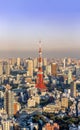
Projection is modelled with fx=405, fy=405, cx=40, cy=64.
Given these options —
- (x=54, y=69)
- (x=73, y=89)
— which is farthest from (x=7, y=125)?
(x=54, y=69)

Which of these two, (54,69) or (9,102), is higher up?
(54,69)

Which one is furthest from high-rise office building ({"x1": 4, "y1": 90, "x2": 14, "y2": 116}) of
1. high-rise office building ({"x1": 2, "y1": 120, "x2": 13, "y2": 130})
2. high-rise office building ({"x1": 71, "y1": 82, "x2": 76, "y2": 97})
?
high-rise office building ({"x1": 71, "y1": 82, "x2": 76, "y2": 97})

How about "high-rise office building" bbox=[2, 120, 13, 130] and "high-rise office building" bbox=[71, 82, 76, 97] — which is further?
"high-rise office building" bbox=[71, 82, 76, 97]

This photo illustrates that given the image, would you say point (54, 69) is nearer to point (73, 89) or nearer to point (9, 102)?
point (73, 89)

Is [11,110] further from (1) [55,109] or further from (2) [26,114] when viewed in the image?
(1) [55,109]

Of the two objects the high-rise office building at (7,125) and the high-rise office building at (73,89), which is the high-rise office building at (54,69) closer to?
the high-rise office building at (73,89)

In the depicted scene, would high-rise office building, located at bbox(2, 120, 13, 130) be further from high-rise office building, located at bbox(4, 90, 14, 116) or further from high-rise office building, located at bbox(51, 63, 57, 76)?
high-rise office building, located at bbox(51, 63, 57, 76)

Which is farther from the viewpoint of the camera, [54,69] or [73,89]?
[54,69]

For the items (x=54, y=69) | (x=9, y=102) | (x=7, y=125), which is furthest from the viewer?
(x=54, y=69)

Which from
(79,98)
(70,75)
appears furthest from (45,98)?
(70,75)

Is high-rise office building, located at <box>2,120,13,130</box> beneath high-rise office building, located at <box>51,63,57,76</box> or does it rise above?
beneath
